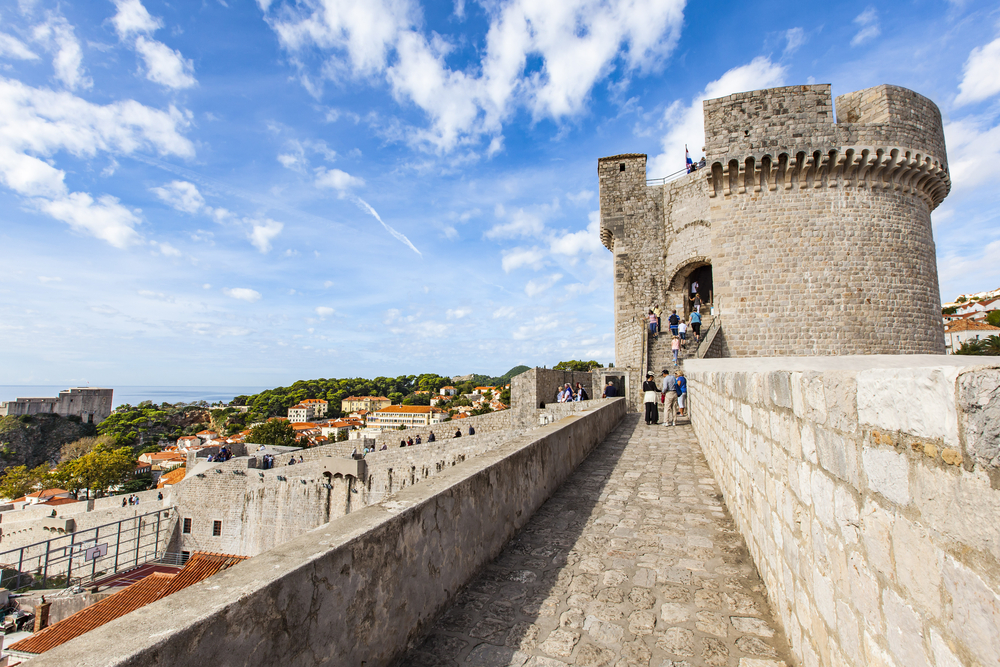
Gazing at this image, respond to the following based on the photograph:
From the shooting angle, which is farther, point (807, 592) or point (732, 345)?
point (732, 345)

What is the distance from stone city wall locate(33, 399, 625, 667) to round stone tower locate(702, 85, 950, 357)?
14656mm

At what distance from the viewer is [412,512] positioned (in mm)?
2371

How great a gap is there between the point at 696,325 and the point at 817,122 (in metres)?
7.40

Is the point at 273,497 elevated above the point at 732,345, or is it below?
below

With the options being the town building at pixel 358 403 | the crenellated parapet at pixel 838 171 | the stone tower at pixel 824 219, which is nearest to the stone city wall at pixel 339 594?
the stone tower at pixel 824 219

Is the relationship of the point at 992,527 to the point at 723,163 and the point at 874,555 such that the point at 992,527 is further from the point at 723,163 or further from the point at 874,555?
the point at 723,163

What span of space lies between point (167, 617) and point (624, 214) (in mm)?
20245

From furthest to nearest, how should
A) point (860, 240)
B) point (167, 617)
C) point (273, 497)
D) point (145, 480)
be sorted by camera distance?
1. point (145, 480)
2. point (273, 497)
3. point (860, 240)
4. point (167, 617)

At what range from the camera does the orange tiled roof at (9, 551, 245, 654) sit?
11008mm

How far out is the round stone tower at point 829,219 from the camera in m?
14.5

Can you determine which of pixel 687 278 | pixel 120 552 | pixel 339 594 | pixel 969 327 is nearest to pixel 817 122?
pixel 687 278

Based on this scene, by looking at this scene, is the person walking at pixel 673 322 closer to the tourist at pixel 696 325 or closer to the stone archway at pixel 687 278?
the tourist at pixel 696 325

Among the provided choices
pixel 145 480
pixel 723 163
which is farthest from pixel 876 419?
pixel 145 480

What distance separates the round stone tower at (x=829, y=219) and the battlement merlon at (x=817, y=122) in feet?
0.10
